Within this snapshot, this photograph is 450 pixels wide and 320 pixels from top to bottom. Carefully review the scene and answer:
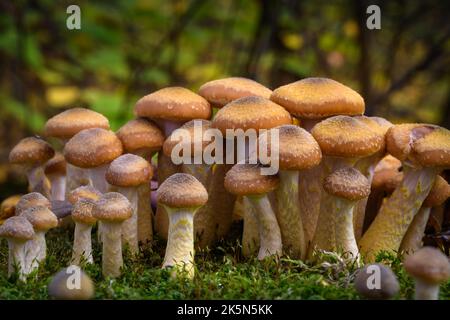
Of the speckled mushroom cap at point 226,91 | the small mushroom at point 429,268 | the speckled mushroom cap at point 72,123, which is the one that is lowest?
the small mushroom at point 429,268

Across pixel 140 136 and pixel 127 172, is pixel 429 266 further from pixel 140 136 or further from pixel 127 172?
pixel 140 136

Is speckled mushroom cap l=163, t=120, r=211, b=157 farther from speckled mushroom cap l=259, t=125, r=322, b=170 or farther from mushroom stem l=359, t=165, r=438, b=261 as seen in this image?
mushroom stem l=359, t=165, r=438, b=261

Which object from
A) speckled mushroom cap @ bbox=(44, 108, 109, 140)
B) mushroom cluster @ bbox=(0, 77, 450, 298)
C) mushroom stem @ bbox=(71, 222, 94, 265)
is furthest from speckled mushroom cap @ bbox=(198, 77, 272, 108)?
mushroom stem @ bbox=(71, 222, 94, 265)

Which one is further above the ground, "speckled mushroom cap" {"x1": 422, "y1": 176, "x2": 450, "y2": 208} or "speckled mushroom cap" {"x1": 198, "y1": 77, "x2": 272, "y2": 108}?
"speckled mushroom cap" {"x1": 198, "y1": 77, "x2": 272, "y2": 108}

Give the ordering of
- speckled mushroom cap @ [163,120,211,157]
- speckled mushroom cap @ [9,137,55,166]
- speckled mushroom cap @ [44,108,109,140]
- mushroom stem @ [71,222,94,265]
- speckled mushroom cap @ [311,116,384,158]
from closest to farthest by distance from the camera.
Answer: speckled mushroom cap @ [311,116,384,158] < mushroom stem @ [71,222,94,265] < speckled mushroom cap @ [163,120,211,157] < speckled mushroom cap @ [44,108,109,140] < speckled mushroom cap @ [9,137,55,166]

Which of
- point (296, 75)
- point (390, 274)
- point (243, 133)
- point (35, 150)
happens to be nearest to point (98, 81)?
point (296, 75)

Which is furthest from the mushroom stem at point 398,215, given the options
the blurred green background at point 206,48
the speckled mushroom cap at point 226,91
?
the blurred green background at point 206,48

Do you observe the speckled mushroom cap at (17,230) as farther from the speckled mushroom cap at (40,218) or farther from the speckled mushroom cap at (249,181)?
the speckled mushroom cap at (249,181)
